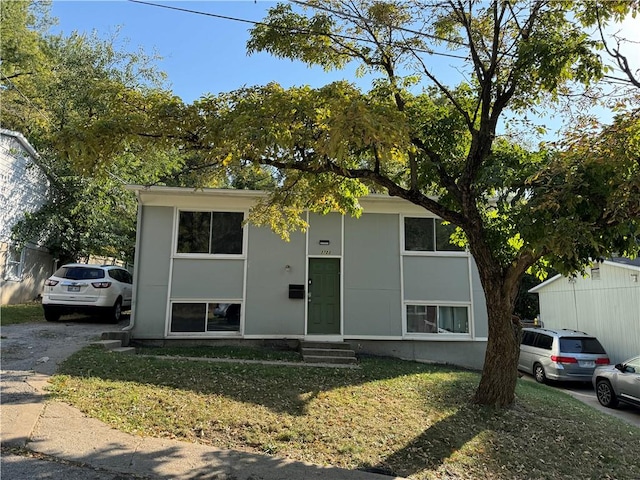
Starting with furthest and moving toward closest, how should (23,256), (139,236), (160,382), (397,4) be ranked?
(23,256) < (139,236) < (397,4) < (160,382)

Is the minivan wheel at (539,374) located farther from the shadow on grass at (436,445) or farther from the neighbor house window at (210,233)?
the neighbor house window at (210,233)

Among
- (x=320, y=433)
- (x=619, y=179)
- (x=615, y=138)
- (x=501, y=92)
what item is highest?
(x=501, y=92)

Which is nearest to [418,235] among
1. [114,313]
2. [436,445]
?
[436,445]

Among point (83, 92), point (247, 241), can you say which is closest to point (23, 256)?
point (83, 92)

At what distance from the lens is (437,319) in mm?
11539

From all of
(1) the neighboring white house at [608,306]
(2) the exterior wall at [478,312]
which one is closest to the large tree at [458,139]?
(2) the exterior wall at [478,312]

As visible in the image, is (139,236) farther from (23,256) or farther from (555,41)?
(555,41)

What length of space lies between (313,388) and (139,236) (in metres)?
6.39

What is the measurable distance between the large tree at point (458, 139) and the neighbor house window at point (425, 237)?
2646 mm

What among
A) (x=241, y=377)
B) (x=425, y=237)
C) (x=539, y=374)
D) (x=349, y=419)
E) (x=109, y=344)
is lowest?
(x=539, y=374)

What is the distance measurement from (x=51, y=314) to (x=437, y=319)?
10.6 metres

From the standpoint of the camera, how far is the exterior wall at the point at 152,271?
1068cm

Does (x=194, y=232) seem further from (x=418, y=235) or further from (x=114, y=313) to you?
(x=418, y=235)

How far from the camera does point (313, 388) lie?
721 centimetres
